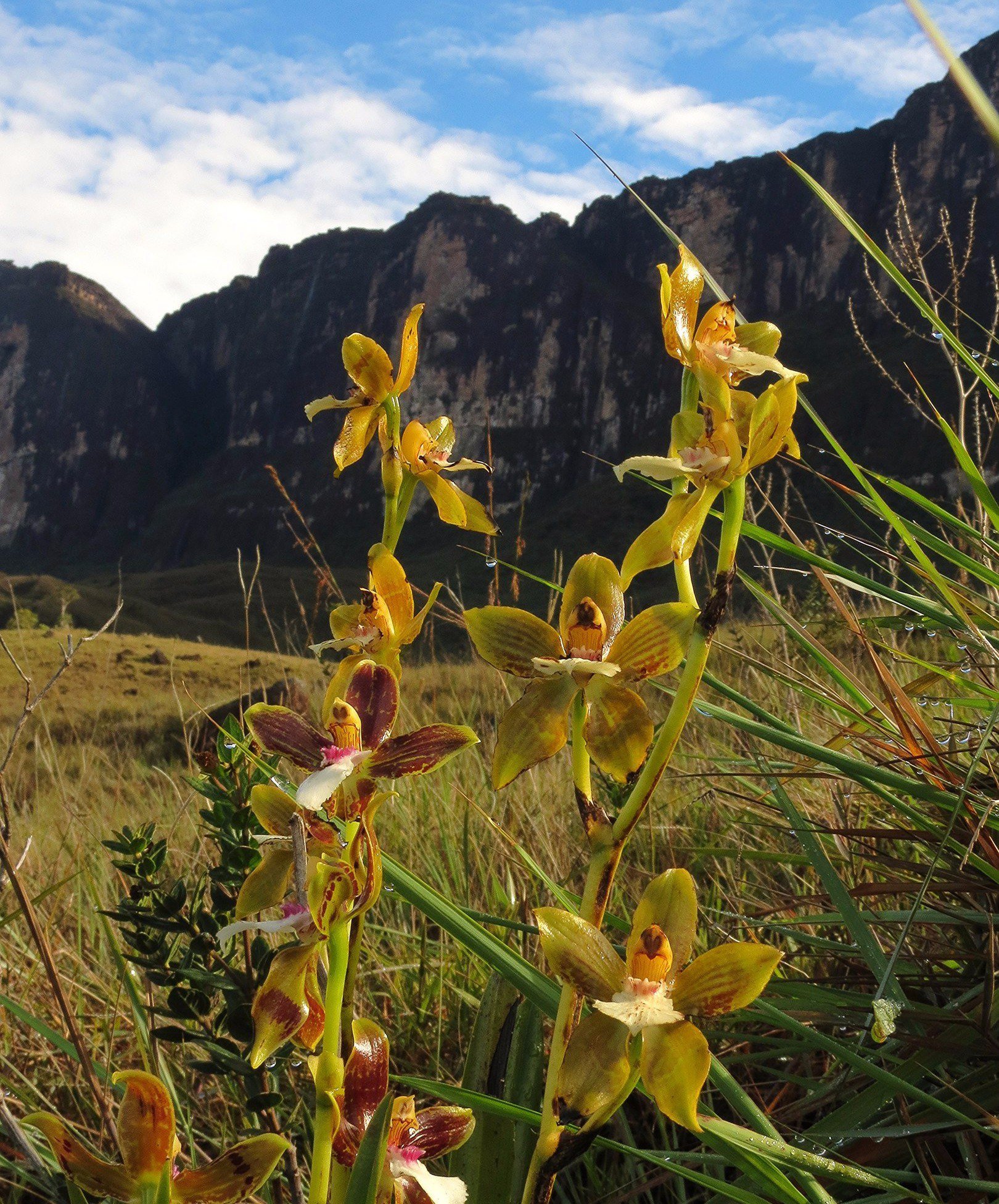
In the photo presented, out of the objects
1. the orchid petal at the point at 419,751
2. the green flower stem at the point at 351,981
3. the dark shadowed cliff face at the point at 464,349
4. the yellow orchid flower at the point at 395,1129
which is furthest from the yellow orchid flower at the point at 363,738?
the dark shadowed cliff face at the point at 464,349

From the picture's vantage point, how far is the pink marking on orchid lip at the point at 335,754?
520 mm

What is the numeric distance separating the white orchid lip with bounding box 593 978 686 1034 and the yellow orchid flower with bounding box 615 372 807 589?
242 millimetres

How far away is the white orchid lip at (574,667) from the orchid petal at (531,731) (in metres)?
0.02

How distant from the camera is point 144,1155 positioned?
530mm

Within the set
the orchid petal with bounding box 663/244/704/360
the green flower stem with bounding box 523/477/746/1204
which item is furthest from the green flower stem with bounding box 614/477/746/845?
the orchid petal with bounding box 663/244/704/360

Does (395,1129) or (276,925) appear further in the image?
(395,1129)

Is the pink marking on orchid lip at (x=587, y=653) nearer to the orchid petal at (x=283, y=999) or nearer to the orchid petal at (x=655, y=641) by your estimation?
the orchid petal at (x=655, y=641)

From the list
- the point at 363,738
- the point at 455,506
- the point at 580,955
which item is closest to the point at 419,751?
the point at 363,738

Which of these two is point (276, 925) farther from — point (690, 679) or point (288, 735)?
point (690, 679)

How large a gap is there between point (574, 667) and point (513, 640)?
0.08 metres

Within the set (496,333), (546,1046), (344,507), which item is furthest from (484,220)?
(546,1046)

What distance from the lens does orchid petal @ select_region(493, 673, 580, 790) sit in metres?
0.55

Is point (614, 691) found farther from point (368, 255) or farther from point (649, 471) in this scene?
point (368, 255)

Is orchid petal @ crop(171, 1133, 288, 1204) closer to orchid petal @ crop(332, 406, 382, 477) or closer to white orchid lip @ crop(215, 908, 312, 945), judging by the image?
white orchid lip @ crop(215, 908, 312, 945)
